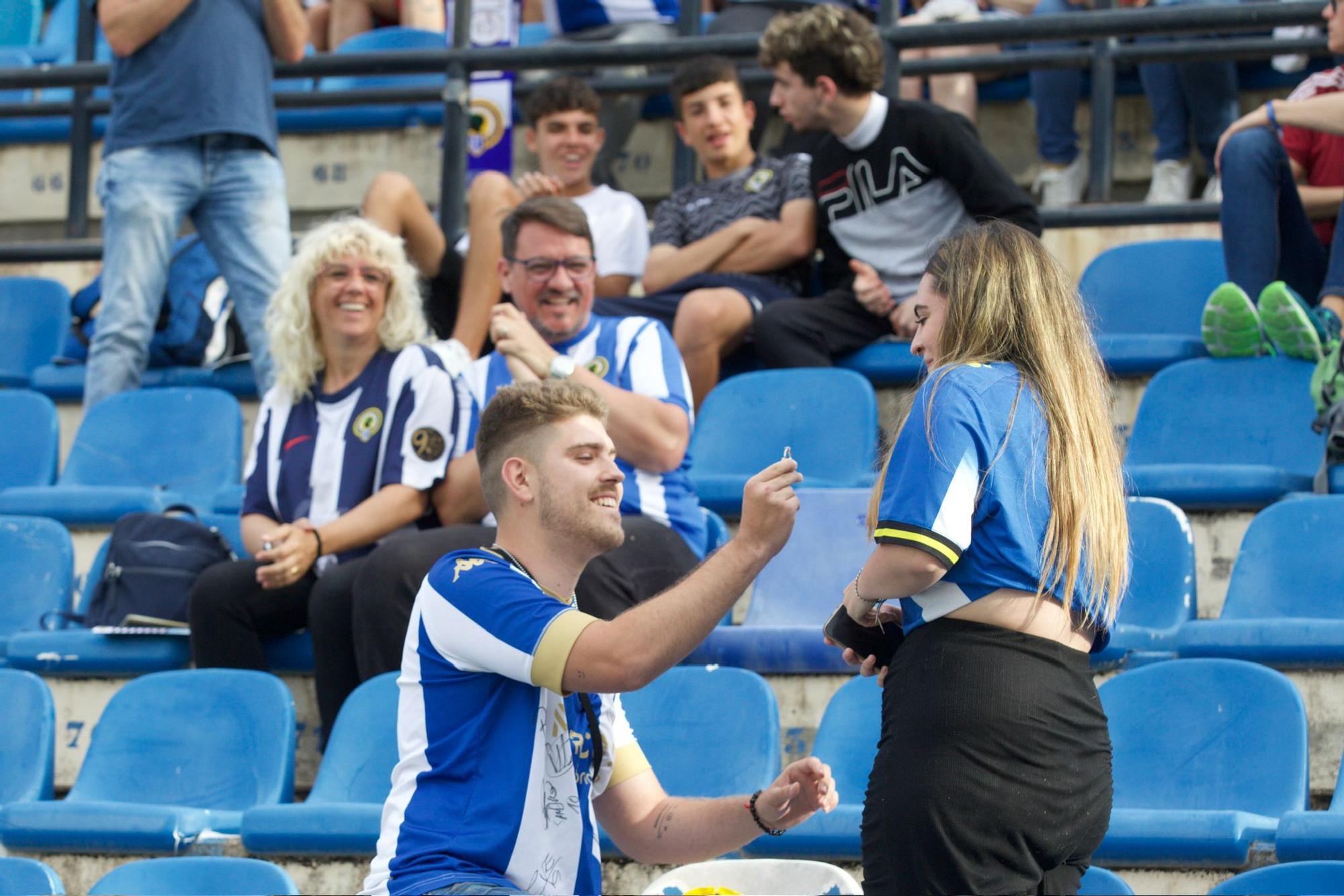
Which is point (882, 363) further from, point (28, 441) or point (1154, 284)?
point (28, 441)

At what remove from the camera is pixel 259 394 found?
5.15 meters

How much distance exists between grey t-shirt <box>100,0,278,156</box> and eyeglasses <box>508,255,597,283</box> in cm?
137

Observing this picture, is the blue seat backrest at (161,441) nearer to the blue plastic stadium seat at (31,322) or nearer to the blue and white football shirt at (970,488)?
the blue plastic stadium seat at (31,322)

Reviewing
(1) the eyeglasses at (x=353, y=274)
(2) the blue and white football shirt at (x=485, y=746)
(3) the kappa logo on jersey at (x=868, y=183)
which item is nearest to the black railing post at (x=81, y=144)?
(1) the eyeglasses at (x=353, y=274)

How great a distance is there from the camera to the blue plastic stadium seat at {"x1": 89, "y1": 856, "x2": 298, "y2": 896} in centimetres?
268

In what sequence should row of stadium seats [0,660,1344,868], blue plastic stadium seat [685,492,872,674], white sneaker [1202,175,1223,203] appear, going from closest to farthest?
1. row of stadium seats [0,660,1344,868]
2. blue plastic stadium seat [685,492,872,674]
3. white sneaker [1202,175,1223,203]

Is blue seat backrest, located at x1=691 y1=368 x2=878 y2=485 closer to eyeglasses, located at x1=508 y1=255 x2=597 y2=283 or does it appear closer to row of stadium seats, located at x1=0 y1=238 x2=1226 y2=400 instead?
row of stadium seats, located at x1=0 y1=238 x2=1226 y2=400

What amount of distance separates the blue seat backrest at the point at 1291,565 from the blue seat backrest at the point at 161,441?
270 centimetres

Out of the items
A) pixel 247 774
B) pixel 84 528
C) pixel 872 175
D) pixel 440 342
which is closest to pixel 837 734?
pixel 247 774

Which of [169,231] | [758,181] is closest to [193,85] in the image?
[169,231]

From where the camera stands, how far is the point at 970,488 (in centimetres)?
206

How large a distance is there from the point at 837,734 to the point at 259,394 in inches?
101

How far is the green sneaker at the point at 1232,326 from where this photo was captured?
405 cm

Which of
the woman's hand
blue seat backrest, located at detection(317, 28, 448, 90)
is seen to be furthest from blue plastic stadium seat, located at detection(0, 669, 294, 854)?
blue seat backrest, located at detection(317, 28, 448, 90)
